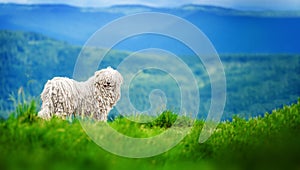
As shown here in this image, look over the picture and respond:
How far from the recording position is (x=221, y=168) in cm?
252

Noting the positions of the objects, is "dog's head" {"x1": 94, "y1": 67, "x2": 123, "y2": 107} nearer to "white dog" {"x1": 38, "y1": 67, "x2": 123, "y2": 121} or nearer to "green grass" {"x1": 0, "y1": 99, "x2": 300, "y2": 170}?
"white dog" {"x1": 38, "y1": 67, "x2": 123, "y2": 121}

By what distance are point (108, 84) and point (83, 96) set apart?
0.58 ft

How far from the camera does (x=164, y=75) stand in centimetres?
364

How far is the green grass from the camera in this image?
2.59 metres

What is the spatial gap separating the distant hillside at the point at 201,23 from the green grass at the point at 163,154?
0.51m

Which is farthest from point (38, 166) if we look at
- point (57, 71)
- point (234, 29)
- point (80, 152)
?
point (234, 29)

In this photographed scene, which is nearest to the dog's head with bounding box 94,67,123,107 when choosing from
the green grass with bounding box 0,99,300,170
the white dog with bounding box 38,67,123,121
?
the white dog with bounding box 38,67,123,121

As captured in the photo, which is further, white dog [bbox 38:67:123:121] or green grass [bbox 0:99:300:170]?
white dog [bbox 38:67:123:121]

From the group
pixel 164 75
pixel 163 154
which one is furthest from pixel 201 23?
pixel 163 154

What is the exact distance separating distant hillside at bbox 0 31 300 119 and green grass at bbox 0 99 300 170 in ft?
0.45

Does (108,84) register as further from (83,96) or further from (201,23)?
(201,23)

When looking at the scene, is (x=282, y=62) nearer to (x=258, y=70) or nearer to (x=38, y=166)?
(x=258, y=70)

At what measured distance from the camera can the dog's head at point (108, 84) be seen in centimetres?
351

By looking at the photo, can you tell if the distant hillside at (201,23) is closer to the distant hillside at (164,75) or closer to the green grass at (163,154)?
the distant hillside at (164,75)
